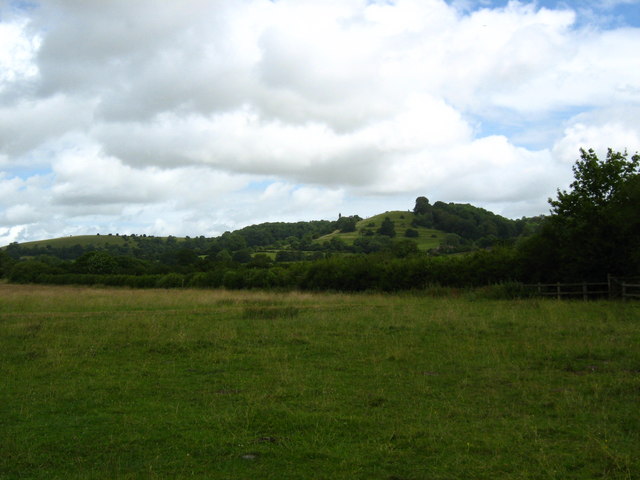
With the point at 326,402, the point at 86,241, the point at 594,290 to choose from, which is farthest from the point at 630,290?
the point at 86,241

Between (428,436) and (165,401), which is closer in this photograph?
(428,436)

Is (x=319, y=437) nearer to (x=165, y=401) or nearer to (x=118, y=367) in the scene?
(x=165, y=401)

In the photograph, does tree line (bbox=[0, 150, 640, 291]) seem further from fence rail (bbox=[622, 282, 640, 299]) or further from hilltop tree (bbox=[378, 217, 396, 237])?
hilltop tree (bbox=[378, 217, 396, 237])

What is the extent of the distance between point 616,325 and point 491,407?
10.5m

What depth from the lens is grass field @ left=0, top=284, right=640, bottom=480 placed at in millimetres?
6078

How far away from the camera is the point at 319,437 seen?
697 cm

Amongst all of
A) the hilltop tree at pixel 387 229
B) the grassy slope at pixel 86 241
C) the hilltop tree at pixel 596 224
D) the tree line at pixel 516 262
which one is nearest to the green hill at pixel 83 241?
the grassy slope at pixel 86 241

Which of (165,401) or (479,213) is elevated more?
(479,213)

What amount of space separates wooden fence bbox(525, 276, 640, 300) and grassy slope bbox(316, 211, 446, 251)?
67.4 m

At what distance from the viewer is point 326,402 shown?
28.4ft

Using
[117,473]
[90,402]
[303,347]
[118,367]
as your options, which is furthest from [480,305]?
[117,473]

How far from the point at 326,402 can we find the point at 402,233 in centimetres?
11601

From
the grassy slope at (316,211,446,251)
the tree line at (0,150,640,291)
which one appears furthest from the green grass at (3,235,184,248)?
the tree line at (0,150,640,291)

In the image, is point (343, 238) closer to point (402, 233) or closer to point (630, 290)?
point (402, 233)
